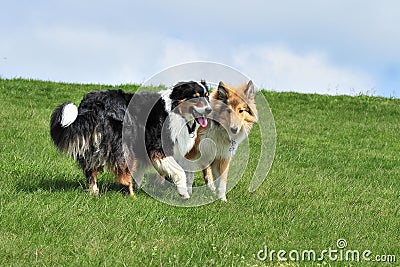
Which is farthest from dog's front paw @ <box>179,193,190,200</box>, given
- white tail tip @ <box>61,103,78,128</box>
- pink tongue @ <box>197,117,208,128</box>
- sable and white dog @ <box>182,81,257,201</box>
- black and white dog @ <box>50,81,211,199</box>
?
white tail tip @ <box>61,103,78,128</box>

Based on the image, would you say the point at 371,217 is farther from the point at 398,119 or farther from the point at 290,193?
the point at 398,119

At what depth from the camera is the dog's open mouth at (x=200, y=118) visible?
6383 mm

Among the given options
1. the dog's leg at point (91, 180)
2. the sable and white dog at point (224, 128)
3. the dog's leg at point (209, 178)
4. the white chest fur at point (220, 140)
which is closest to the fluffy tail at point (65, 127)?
the dog's leg at point (91, 180)

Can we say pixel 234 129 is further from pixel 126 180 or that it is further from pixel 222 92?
pixel 126 180

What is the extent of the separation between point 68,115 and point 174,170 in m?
1.42

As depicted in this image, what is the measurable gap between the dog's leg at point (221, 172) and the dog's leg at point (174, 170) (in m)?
0.51

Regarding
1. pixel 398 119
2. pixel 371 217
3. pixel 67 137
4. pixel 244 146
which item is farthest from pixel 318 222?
pixel 398 119

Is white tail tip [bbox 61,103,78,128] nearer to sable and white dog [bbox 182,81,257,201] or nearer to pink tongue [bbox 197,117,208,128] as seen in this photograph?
pink tongue [bbox 197,117,208,128]

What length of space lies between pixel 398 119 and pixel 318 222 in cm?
1180

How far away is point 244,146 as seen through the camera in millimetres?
7617

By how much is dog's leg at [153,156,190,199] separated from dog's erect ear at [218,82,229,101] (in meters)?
0.96

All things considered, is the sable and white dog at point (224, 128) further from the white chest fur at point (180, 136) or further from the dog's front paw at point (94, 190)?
the dog's front paw at point (94, 190)

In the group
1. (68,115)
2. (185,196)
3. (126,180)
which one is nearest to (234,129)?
(185,196)

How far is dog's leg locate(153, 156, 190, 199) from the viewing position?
662cm
